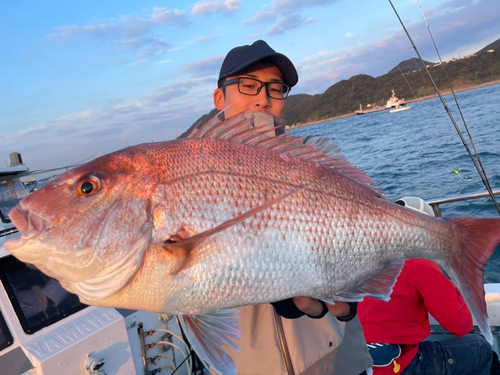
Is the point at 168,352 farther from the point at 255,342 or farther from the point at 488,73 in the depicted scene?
the point at 488,73

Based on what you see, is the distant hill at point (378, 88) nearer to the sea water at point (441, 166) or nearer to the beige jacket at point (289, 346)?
the sea water at point (441, 166)

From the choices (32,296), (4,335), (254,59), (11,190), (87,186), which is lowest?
(4,335)

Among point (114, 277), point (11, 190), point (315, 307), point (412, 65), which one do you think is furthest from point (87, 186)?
point (412, 65)

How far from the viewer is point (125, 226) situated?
1.24 meters

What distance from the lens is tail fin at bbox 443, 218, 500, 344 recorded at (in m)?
1.60

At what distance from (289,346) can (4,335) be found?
2499mm

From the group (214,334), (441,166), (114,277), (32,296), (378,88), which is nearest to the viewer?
(114,277)

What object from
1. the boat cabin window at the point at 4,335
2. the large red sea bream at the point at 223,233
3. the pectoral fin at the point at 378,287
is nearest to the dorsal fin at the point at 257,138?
the large red sea bream at the point at 223,233

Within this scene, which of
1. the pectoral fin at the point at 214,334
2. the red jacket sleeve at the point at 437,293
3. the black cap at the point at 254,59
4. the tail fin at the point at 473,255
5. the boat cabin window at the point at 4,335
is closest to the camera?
the pectoral fin at the point at 214,334

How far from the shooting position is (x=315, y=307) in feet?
5.14

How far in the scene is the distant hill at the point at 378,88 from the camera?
145 ft

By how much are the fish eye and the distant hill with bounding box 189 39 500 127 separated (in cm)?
4751

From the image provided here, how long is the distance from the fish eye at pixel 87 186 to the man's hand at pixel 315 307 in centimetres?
102

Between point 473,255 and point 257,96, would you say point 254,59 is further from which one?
point 473,255
